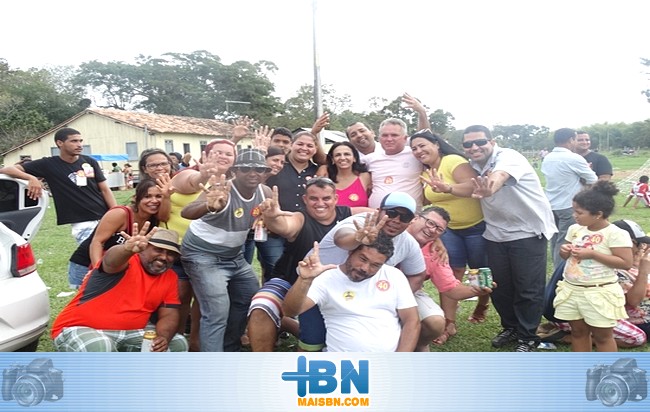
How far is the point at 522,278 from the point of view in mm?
3076

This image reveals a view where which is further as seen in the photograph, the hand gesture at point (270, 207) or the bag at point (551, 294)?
the bag at point (551, 294)

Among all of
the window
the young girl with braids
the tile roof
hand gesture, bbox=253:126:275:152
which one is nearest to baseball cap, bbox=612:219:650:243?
the young girl with braids

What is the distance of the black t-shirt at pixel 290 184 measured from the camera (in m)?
3.20

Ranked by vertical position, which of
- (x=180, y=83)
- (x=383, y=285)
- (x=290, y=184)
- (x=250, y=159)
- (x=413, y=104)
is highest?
(x=180, y=83)

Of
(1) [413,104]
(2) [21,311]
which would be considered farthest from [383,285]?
(2) [21,311]

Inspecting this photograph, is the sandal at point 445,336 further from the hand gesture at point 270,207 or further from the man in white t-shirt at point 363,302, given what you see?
the hand gesture at point 270,207

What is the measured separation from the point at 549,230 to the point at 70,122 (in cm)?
281

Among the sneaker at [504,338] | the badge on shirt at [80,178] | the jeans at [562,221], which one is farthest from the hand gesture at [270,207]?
the jeans at [562,221]

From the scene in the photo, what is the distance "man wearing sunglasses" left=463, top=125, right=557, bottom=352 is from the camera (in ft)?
9.11

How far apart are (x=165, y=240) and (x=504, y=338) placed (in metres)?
2.20

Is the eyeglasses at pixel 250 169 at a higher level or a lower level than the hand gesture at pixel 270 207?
higher

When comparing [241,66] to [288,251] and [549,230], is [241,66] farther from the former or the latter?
[549,230]

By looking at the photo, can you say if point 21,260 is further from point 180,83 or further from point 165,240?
point 180,83

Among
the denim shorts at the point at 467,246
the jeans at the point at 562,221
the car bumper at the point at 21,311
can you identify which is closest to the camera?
the car bumper at the point at 21,311
